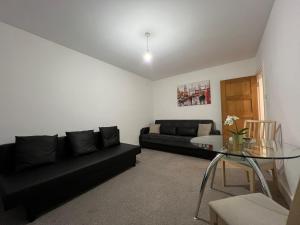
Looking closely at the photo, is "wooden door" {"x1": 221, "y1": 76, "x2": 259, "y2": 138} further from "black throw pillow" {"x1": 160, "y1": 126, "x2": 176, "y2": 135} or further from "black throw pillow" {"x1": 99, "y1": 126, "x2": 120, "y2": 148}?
"black throw pillow" {"x1": 99, "y1": 126, "x2": 120, "y2": 148}

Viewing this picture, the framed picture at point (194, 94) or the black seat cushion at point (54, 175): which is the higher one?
the framed picture at point (194, 94)

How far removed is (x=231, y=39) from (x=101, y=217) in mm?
3417

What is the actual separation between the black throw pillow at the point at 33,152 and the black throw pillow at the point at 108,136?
0.96 m

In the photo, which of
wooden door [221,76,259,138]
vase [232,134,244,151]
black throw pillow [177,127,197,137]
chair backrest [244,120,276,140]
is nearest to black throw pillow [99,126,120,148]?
black throw pillow [177,127,197,137]

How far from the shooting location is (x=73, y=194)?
6.47 ft

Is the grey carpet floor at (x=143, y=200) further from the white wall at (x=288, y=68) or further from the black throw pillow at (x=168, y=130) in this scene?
the black throw pillow at (x=168, y=130)

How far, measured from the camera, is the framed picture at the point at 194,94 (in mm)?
4324

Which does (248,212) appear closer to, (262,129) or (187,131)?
(262,129)

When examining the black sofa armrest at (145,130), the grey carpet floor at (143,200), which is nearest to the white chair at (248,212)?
the grey carpet floor at (143,200)

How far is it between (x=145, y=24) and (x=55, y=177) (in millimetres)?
2406

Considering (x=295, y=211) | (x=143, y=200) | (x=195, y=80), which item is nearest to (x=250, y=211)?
(x=295, y=211)

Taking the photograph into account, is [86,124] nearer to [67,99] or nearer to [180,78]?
[67,99]

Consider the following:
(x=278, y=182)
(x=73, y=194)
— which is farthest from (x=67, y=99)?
(x=278, y=182)

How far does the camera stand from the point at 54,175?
176 centimetres
